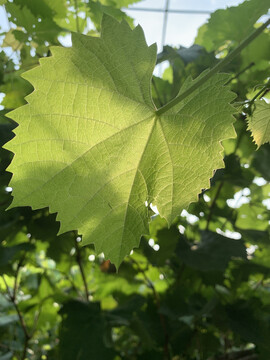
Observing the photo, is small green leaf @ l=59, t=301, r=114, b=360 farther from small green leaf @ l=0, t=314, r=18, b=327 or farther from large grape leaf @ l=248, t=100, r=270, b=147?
large grape leaf @ l=248, t=100, r=270, b=147

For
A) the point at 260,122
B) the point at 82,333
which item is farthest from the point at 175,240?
the point at 260,122

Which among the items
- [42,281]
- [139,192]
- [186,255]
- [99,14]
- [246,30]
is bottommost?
[42,281]

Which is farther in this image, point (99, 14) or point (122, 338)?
point (122, 338)

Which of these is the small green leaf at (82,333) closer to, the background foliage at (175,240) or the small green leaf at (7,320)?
the background foliage at (175,240)

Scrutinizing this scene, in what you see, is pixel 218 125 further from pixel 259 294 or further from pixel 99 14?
pixel 259 294

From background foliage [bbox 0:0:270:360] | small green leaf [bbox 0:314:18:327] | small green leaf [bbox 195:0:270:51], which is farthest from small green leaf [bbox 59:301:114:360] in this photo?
small green leaf [bbox 195:0:270:51]

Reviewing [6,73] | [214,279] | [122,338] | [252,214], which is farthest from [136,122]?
[122,338]

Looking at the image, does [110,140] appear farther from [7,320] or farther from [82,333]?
[7,320]
